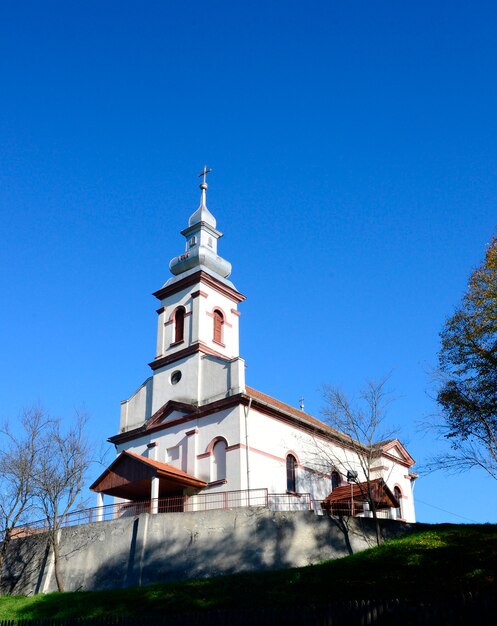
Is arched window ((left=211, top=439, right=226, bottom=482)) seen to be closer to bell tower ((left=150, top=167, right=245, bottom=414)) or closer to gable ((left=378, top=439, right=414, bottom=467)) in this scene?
bell tower ((left=150, top=167, right=245, bottom=414))

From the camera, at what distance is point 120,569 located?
26.6 metres

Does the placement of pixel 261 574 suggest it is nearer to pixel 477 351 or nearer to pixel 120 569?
pixel 120 569

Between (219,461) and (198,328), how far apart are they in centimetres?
734

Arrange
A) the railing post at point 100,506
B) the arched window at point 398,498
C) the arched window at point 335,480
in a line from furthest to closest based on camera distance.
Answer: the arched window at point 398,498 < the arched window at point 335,480 < the railing post at point 100,506

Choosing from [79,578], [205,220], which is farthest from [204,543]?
[205,220]

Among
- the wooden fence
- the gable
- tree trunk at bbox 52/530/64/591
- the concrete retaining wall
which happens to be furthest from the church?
the wooden fence

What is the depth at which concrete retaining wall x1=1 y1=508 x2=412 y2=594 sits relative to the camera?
25594mm

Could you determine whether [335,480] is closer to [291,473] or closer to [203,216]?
[291,473]

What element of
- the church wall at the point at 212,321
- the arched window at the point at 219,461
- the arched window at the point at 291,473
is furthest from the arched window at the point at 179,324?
the arched window at the point at 291,473

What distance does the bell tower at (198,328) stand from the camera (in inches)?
1344

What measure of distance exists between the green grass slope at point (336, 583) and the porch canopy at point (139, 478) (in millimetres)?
5745

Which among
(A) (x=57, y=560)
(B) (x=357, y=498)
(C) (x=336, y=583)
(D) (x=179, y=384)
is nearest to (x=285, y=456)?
(B) (x=357, y=498)

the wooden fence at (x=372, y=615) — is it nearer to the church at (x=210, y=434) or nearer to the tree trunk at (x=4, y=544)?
the church at (x=210, y=434)

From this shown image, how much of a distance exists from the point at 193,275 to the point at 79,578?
634 inches
